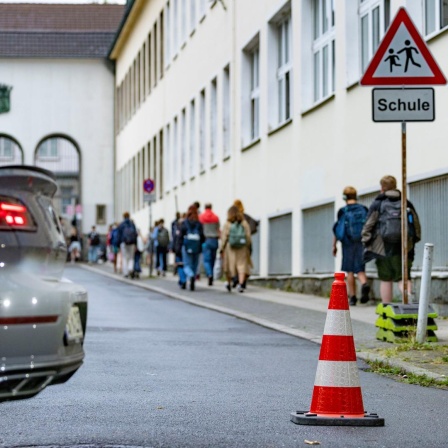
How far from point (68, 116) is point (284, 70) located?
4017 cm

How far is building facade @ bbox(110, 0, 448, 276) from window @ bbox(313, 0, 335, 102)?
0.04 metres

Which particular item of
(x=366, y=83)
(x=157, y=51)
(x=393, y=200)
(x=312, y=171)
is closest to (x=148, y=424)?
(x=366, y=83)

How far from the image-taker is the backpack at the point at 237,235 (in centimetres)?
2450

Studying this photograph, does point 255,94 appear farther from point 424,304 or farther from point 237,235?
point 424,304

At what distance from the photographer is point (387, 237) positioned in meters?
15.8

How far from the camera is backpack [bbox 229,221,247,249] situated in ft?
80.4

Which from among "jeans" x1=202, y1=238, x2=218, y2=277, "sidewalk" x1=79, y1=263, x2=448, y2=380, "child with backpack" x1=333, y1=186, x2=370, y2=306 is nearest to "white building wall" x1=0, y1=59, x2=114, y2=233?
"sidewalk" x1=79, y1=263, x2=448, y2=380

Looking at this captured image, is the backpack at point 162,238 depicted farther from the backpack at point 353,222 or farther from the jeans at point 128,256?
the backpack at point 353,222

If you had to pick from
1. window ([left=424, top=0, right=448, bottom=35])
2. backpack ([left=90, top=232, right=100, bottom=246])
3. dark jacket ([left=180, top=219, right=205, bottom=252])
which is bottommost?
dark jacket ([left=180, top=219, right=205, bottom=252])

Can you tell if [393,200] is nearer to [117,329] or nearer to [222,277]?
[117,329]

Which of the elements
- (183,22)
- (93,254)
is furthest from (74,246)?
(183,22)

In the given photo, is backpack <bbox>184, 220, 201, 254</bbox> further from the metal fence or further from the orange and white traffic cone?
the orange and white traffic cone

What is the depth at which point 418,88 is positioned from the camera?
12.0 metres

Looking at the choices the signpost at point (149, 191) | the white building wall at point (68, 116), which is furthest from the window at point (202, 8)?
the white building wall at point (68, 116)
